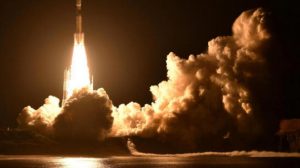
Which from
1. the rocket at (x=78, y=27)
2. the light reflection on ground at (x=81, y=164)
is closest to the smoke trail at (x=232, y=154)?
the light reflection on ground at (x=81, y=164)

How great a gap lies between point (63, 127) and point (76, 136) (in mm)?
2554

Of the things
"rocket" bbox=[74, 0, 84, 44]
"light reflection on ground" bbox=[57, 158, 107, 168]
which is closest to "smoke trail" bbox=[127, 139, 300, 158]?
"light reflection on ground" bbox=[57, 158, 107, 168]

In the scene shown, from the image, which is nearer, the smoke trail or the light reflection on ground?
the light reflection on ground

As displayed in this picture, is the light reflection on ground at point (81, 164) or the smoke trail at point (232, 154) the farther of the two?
the smoke trail at point (232, 154)

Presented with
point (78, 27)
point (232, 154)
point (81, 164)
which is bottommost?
point (232, 154)

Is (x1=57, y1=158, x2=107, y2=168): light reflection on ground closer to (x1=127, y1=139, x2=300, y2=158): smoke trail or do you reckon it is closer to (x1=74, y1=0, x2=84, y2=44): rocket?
(x1=127, y1=139, x2=300, y2=158): smoke trail

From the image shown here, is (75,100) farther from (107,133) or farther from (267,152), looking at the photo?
(267,152)

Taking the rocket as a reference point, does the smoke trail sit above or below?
below

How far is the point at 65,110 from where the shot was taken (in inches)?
4476

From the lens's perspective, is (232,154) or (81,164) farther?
(81,164)

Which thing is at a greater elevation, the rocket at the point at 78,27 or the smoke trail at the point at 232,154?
the rocket at the point at 78,27

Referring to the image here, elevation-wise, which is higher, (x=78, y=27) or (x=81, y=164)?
(x=78, y=27)

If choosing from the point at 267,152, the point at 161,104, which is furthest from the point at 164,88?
the point at 267,152

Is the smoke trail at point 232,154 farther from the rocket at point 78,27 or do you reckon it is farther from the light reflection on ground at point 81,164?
the rocket at point 78,27
